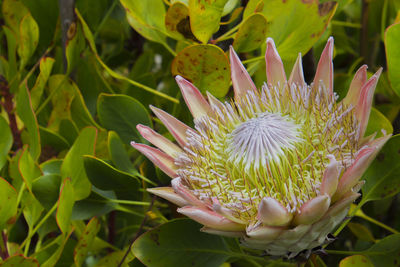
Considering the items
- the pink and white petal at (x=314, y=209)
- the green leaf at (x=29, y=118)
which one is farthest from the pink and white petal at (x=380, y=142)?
the green leaf at (x=29, y=118)

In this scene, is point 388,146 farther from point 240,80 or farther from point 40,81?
point 40,81

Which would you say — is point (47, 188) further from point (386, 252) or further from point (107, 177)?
point (386, 252)

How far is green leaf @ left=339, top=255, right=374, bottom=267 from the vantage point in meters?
0.87

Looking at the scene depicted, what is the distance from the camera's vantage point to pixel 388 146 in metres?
0.91

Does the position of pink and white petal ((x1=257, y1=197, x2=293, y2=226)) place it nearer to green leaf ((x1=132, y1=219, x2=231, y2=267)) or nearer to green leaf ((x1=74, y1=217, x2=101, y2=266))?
green leaf ((x1=132, y1=219, x2=231, y2=267))

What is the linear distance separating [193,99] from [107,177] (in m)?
0.23

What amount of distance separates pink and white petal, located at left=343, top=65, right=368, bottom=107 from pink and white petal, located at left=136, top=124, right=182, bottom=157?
0.34 metres

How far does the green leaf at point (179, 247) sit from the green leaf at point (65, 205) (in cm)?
15


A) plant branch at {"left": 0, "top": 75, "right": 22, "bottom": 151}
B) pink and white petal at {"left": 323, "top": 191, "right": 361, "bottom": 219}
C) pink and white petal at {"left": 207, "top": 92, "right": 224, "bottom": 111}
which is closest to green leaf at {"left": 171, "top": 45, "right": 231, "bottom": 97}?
pink and white petal at {"left": 207, "top": 92, "right": 224, "bottom": 111}

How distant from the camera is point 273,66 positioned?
1000 mm

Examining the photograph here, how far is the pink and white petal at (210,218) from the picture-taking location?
807mm

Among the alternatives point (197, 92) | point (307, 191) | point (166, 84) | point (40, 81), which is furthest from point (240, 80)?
point (166, 84)

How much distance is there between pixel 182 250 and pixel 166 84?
886 millimetres

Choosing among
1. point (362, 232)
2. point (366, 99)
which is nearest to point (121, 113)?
point (366, 99)
